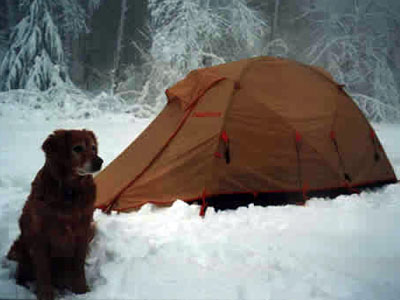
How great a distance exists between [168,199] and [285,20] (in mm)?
19102

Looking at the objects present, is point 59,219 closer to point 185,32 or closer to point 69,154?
point 69,154

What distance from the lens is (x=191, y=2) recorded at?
539 inches

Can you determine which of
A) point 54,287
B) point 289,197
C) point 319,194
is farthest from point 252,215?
point 54,287

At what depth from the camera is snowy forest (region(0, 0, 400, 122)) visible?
13391mm

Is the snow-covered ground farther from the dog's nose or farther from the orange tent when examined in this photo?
the dog's nose

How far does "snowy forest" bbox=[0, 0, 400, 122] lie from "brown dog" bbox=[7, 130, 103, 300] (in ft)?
34.3

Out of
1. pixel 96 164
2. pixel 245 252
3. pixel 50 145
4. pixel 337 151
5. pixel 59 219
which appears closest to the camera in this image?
pixel 59 219

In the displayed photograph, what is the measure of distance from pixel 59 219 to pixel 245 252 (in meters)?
1.66

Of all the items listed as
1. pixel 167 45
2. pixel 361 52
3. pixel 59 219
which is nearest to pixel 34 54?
pixel 167 45

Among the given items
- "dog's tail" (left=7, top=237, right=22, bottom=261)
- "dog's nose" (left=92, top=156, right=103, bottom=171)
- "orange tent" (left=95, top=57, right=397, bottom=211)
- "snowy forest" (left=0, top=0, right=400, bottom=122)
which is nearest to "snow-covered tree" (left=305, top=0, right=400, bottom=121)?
"snowy forest" (left=0, top=0, right=400, bottom=122)

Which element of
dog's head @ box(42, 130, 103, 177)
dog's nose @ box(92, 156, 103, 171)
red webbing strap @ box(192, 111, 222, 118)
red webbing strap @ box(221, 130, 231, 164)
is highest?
dog's head @ box(42, 130, 103, 177)

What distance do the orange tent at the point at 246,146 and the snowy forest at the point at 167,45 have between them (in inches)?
335

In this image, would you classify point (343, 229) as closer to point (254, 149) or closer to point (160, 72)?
point (254, 149)

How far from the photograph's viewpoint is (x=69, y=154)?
2.32 metres
